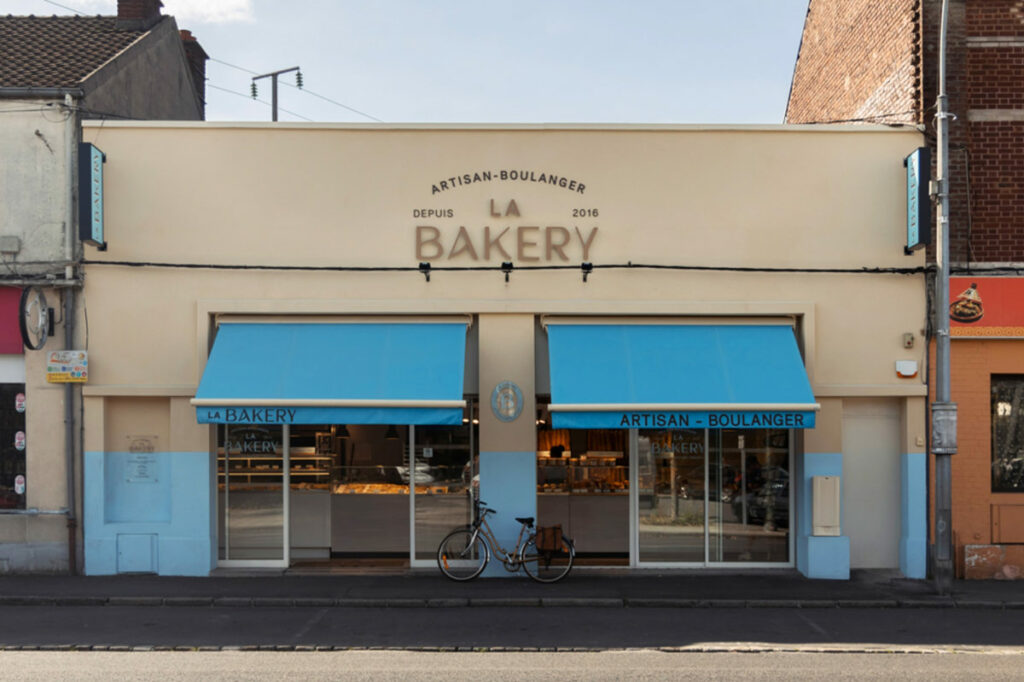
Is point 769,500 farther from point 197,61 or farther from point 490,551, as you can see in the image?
point 197,61

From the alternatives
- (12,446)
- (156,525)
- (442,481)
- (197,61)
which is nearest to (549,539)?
(442,481)

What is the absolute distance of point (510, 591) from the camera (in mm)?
11734

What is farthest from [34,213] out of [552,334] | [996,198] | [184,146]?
[996,198]

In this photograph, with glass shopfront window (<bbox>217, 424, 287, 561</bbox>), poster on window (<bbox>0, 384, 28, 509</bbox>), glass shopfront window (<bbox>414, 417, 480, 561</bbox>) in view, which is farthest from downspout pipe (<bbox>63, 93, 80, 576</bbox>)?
glass shopfront window (<bbox>414, 417, 480, 561</bbox>)

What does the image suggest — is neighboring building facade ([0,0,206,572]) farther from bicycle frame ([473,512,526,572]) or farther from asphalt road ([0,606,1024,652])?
bicycle frame ([473,512,526,572])

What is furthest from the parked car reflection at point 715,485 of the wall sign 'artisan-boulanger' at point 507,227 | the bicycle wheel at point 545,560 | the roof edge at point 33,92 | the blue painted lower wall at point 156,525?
the roof edge at point 33,92

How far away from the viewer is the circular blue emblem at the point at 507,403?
1274cm

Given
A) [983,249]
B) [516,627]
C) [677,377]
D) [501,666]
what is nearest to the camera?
[501,666]

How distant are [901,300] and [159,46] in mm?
14307

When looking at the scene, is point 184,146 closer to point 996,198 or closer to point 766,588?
point 766,588

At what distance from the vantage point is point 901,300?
1288 centimetres

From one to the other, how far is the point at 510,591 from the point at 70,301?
25.3ft

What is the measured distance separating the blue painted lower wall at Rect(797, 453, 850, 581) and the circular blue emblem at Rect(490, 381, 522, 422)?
4.35 metres

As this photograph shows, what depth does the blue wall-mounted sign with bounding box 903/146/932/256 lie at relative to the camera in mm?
12336
